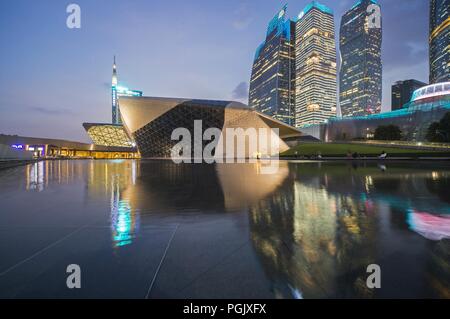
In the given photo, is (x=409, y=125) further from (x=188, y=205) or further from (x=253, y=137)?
(x=188, y=205)

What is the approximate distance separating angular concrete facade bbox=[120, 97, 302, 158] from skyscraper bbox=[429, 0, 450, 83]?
135531mm

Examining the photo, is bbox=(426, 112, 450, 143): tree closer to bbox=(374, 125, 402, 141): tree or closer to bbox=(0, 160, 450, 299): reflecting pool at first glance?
bbox=(374, 125, 402, 141): tree

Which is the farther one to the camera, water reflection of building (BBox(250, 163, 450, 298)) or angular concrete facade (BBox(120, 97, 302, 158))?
angular concrete facade (BBox(120, 97, 302, 158))

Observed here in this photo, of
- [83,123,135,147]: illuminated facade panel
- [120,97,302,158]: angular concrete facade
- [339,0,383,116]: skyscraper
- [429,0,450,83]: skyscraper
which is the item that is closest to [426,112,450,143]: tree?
[120,97,302,158]: angular concrete facade

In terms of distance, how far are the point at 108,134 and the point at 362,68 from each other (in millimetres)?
200039

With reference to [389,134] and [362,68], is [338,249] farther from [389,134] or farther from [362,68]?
[362,68]

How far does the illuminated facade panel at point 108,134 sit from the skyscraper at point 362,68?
182 metres

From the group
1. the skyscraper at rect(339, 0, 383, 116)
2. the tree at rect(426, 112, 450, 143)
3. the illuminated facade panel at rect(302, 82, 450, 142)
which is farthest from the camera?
the skyscraper at rect(339, 0, 383, 116)

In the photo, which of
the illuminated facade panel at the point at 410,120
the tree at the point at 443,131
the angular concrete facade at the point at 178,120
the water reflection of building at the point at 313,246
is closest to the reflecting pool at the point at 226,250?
the water reflection of building at the point at 313,246

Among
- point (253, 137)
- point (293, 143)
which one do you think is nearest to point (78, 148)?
point (253, 137)

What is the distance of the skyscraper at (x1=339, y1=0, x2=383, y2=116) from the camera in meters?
185

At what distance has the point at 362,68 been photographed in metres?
188

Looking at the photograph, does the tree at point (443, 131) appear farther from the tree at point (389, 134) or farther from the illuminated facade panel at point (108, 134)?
the illuminated facade panel at point (108, 134)

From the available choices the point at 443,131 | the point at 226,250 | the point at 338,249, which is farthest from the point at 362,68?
the point at 226,250
